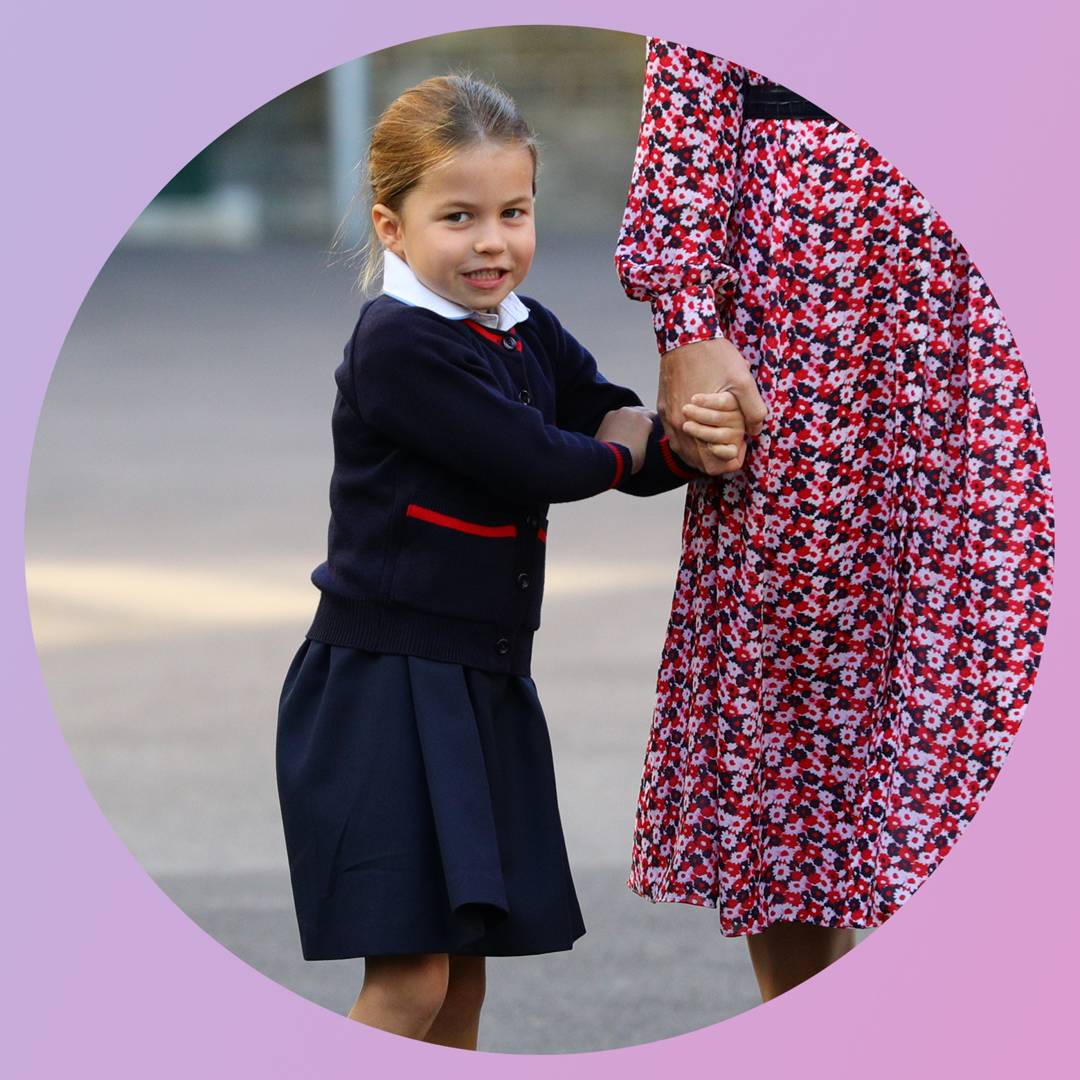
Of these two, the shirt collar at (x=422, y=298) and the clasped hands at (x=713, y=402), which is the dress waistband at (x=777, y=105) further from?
the shirt collar at (x=422, y=298)

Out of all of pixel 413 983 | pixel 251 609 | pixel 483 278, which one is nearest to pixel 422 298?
pixel 483 278

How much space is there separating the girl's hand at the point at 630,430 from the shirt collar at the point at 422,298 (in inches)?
7.7

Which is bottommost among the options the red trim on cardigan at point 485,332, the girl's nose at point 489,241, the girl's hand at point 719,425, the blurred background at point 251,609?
the blurred background at point 251,609

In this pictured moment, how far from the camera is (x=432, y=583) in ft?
7.04

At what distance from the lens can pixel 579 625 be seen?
5328 millimetres

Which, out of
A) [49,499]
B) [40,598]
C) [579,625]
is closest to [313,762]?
[579,625]

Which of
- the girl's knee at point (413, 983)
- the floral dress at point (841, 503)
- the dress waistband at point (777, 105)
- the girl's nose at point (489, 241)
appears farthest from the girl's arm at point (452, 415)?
→ the girl's knee at point (413, 983)

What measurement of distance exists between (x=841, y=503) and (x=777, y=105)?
1.62ft

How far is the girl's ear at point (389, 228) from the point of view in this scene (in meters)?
2.21

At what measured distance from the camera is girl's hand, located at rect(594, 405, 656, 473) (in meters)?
2.29

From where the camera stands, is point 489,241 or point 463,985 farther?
point 463,985

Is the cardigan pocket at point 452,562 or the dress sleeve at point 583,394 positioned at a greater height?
the dress sleeve at point 583,394

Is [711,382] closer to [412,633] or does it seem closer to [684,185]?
[684,185]

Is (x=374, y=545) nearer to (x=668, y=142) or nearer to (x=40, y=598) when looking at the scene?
(x=668, y=142)
